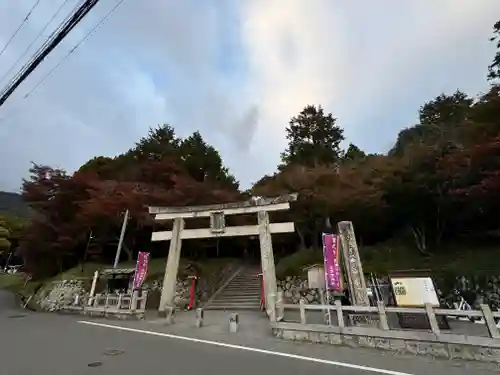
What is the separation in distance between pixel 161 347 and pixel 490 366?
688 cm

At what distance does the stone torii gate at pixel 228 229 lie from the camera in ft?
43.4

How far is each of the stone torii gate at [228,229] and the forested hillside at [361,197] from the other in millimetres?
6160

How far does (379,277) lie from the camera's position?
1614cm

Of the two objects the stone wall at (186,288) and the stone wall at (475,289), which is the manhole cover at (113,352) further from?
the stone wall at (475,289)

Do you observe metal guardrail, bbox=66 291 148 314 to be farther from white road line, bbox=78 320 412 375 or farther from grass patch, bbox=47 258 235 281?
grass patch, bbox=47 258 235 281

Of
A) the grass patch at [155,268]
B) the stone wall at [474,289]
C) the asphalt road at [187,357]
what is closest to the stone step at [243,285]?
the grass patch at [155,268]

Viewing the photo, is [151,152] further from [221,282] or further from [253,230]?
[253,230]

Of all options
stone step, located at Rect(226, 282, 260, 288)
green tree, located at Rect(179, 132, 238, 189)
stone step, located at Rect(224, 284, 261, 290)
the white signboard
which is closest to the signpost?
the white signboard

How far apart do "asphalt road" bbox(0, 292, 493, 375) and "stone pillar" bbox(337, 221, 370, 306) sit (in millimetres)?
2493

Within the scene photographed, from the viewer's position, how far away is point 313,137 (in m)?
36.5

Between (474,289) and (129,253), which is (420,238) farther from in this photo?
(129,253)

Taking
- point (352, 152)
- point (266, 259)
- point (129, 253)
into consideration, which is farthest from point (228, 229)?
point (352, 152)

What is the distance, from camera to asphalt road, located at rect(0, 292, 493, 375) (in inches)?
241

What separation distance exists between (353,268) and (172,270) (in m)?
7.88
